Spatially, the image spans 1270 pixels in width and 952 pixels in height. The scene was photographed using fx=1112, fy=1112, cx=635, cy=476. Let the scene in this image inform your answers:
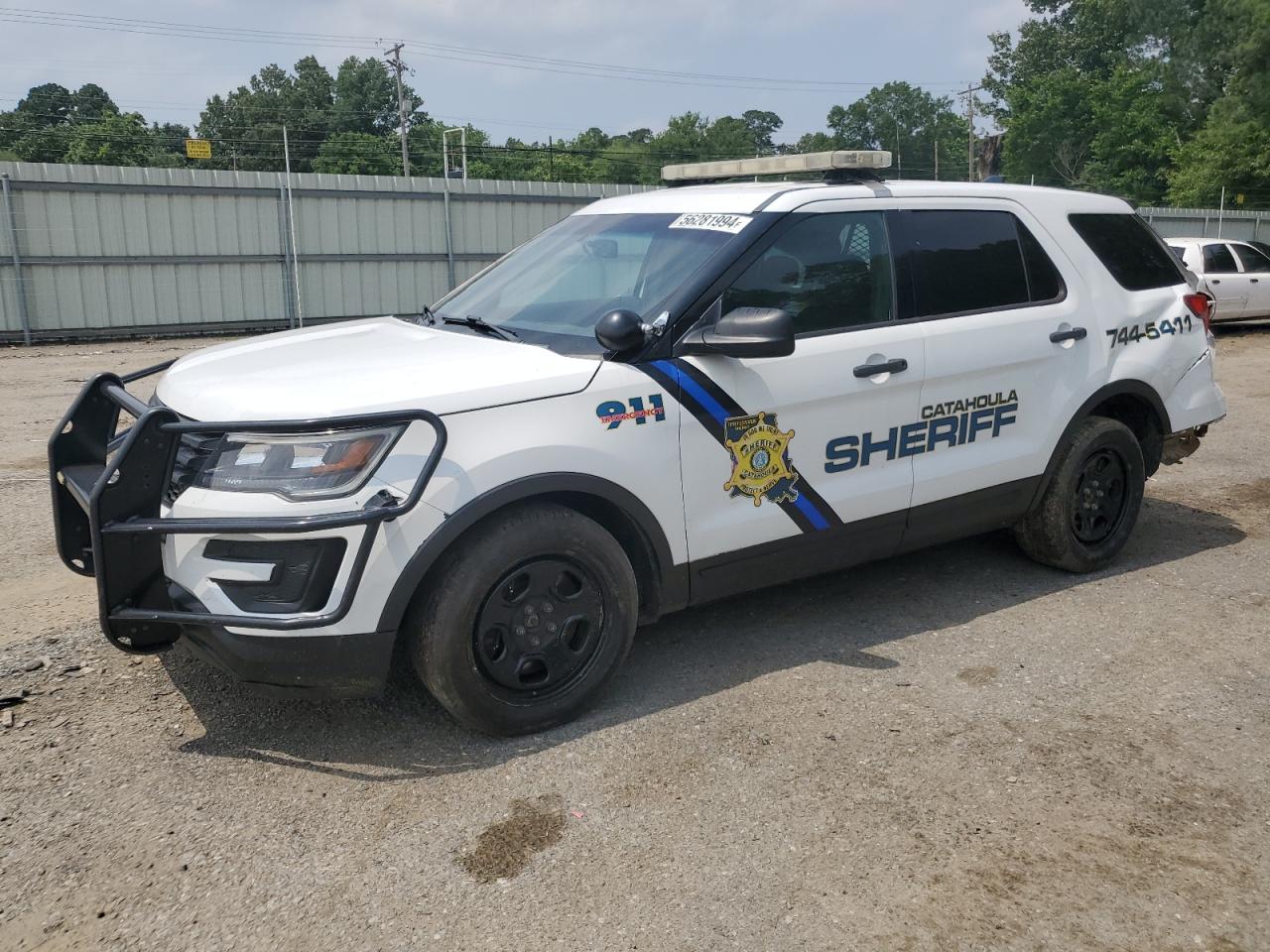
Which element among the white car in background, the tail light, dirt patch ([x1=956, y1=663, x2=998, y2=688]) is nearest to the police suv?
A: the tail light

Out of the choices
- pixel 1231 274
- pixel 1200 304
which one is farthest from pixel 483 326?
pixel 1231 274

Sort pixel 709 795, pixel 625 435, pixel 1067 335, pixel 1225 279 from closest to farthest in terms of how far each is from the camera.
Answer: pixel 709 795
pixel 625 435
pixel 1067 335
pixel 1225 279

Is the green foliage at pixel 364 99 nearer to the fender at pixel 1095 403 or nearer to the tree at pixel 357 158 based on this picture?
the tree at pixel 357 158

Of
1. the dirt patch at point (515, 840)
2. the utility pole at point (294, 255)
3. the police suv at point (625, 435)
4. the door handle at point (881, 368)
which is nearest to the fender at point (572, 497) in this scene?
the police suv at point (625, 435)

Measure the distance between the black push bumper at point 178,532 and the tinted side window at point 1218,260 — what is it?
59.4 ft

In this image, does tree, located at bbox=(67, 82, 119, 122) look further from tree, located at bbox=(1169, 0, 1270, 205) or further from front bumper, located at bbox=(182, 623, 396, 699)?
front bumper, located at bbox=(182, 623, 396, 699)

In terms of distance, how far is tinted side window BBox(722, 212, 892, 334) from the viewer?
4191 mm

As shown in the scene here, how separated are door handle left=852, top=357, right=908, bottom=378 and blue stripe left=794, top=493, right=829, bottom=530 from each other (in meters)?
0.54

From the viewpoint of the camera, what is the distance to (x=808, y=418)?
423 cm

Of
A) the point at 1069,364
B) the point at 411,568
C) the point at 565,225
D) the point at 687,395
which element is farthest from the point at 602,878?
the point at 1069,364

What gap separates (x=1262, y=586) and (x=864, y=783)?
3045 mm

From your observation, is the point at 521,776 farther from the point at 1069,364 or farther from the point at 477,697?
the point at 1069,364

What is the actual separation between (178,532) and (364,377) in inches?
29.4

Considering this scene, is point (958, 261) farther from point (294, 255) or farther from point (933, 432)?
point (294, 255)
